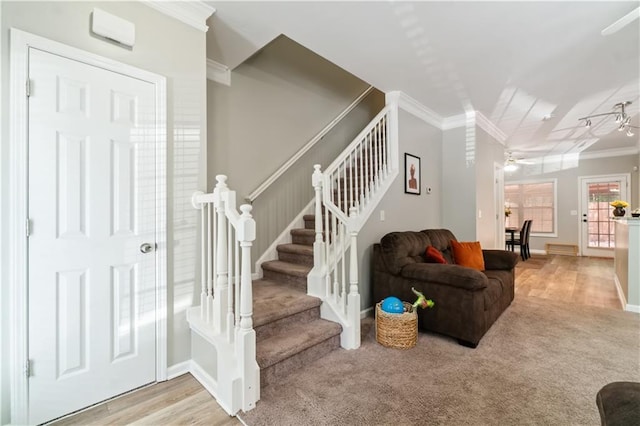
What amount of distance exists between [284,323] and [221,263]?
796 mm

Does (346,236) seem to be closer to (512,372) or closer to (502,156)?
(512,372)

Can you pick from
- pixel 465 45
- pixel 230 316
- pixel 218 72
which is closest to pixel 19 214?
pixel 230 316

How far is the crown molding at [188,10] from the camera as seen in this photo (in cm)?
193

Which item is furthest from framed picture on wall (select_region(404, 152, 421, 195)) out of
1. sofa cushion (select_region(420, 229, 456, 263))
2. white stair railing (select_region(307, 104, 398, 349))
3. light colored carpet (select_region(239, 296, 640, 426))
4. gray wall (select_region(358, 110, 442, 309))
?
light colored carpet (select_region(239, 296, 640, 426))

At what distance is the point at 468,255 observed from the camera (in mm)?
3494

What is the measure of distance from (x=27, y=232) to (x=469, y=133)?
Answer: 4.87 metres

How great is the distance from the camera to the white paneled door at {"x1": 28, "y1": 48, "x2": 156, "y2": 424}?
156 cm

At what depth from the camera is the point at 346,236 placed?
2.78 meters

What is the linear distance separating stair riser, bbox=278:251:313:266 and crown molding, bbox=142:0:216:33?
2.18 m

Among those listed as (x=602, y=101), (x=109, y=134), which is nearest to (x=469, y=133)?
(x=602, y=101)

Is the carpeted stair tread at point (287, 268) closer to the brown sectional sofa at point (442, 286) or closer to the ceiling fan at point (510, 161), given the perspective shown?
the brown sectional sofa at point (442, 286)

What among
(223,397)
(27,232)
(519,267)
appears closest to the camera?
(27,232)

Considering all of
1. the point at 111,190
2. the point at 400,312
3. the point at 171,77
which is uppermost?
the point at 171,77

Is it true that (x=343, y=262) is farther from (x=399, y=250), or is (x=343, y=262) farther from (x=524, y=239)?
(x=524, y=239)
